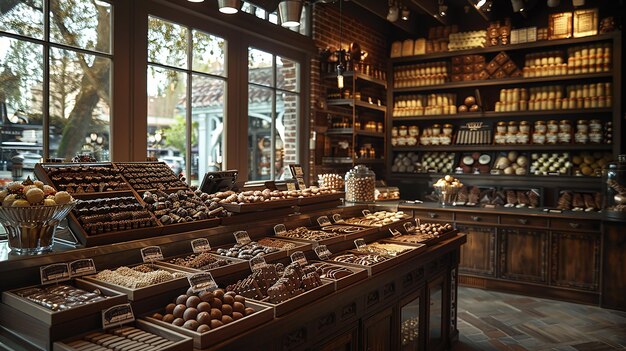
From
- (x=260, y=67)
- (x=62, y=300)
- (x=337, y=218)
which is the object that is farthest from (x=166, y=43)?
(x=62, y=300)

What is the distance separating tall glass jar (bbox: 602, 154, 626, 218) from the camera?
5.28 meters

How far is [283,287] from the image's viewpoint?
223 cm

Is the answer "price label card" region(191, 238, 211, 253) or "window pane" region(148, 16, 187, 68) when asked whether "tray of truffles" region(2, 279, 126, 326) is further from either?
"window pane" region(148, 16, 187, 68)

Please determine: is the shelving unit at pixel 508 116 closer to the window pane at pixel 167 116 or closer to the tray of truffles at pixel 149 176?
the window pane at pixel 167 116

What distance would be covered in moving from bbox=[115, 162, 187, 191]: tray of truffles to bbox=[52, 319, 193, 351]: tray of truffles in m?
1.28

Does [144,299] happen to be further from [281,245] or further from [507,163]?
[507,163]

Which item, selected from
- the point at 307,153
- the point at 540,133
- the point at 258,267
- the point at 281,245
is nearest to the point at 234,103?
the point at 307,153

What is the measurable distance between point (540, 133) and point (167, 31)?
5.02m

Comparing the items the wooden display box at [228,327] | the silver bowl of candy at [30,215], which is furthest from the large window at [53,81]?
the wooden display box at [228,327]

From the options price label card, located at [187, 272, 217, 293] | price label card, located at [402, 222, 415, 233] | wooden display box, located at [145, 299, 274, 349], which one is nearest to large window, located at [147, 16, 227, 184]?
price label card, located at [402, 222, 415, 233]

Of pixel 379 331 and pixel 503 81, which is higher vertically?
pixel 503 81

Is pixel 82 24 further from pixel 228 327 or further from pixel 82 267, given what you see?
pixel 228 327

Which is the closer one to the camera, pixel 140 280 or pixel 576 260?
pixel 140 280

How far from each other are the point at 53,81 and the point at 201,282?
2549 mm
